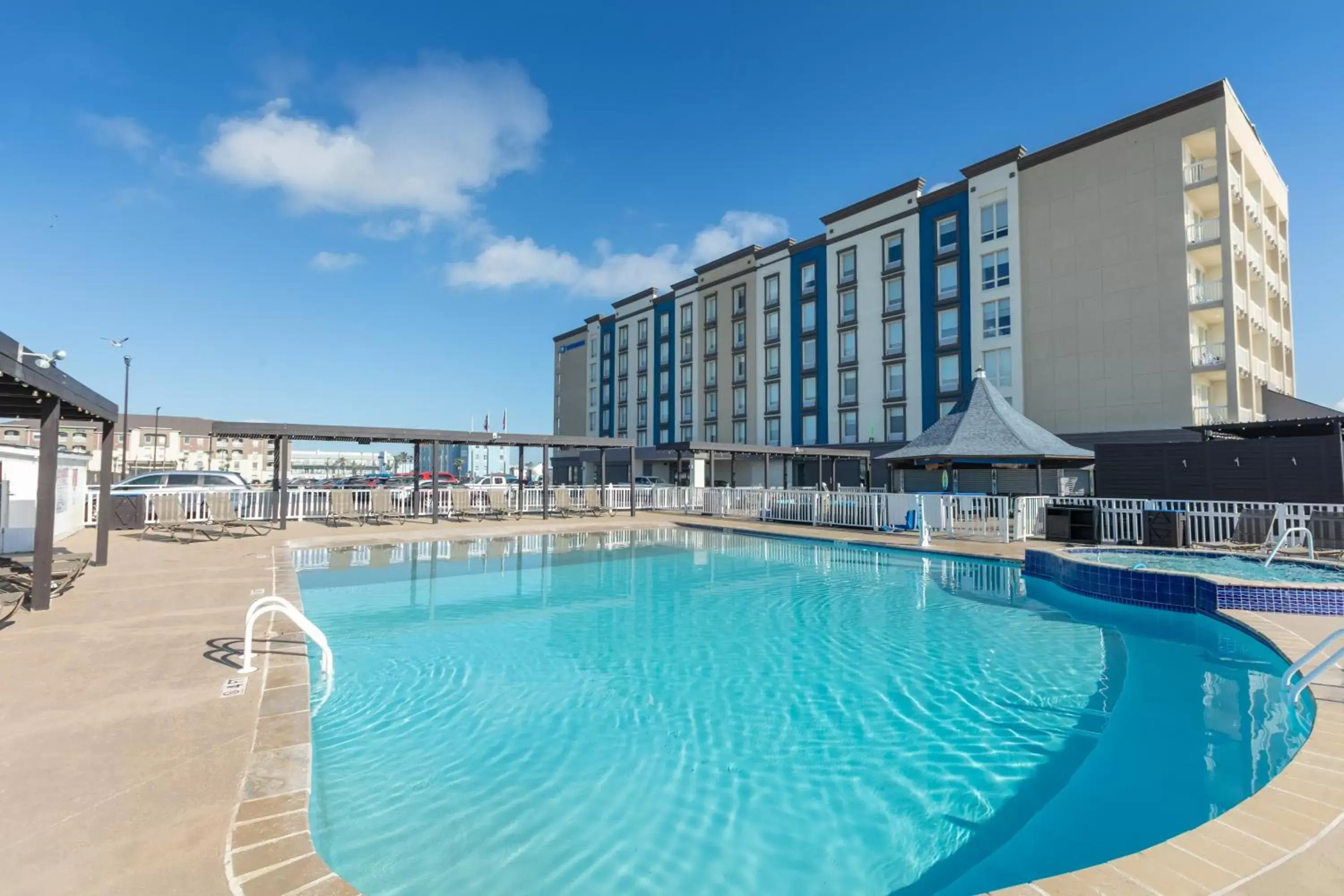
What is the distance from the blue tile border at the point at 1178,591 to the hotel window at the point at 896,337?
79.2 ft

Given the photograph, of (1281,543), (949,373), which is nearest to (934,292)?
(949,373)

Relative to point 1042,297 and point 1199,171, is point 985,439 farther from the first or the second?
point 1199,171

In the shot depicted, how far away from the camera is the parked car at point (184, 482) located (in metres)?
17.2

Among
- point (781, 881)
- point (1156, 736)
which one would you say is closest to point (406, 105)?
point (781, 881)

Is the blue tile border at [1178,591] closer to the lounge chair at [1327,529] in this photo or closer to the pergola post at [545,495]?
the lounge chair at [1327,529]

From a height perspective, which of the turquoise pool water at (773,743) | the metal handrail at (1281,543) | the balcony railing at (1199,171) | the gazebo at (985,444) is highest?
the balcony railing at (1199,171)

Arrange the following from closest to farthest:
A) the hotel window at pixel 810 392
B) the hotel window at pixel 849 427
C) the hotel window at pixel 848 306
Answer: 1. the hotel window at pixel 849 427
2. the hotel window at pixel 848 306
3. the hotel window at pixel 810 392

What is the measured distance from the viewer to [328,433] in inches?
706

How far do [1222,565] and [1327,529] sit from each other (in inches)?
144

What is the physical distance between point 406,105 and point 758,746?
42.0 ft

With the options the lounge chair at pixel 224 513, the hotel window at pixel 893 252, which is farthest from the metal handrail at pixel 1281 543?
the hotel window at pixel 893 252

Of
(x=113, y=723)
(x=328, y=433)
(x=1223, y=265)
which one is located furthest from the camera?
(x=1223, y=265)

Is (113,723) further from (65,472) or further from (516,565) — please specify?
(65,472)

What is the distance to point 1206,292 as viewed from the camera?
23.5m
